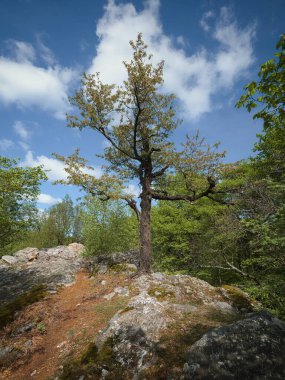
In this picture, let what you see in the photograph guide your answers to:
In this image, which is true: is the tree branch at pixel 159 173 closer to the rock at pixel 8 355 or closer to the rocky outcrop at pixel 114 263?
the rocky outcrop at pixel 114 263

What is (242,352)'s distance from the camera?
214 inches

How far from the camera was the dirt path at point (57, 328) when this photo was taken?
26.0ft

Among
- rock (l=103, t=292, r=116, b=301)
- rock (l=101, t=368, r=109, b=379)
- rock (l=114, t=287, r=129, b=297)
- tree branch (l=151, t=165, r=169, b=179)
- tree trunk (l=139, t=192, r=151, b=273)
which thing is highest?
tree branch (l=151, t=165, r=169, b=179)

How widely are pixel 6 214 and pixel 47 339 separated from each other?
34.6 ft

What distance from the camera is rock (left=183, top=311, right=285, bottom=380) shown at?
16.4ft

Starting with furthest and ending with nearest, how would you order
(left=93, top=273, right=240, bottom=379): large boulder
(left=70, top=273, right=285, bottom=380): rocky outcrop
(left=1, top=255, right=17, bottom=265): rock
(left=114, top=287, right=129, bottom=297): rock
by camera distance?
(left=1, top=255, right=17, bottom=265): rock < (left=114, top=287, right=129, bottom=297): rock < (left=93, top=273, right=240, bottom=379): large boulder < (left=70, top=273, right=285, bottom=380): rocky outcrop

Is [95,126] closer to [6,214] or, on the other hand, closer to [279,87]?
[6,214]

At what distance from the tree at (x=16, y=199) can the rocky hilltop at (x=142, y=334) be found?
465 centimetres

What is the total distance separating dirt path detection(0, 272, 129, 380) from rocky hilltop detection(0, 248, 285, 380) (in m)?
0.04

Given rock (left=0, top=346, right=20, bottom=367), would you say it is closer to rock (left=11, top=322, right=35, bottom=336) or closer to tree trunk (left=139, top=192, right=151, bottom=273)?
rock (left=11, top=322, right=35, bottom=336)

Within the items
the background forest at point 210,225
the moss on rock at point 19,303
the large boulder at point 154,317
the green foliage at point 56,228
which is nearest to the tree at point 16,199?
the background forest at point 210,225

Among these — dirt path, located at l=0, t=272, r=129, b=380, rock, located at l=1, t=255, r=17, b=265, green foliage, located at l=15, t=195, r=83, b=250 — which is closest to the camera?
dirt path, located at l=0, t=272, r=129, b=380

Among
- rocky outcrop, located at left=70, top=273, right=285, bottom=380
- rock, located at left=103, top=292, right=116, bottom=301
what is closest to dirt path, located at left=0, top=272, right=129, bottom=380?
rock, located at left=103, top=292, right=116, bottom=301

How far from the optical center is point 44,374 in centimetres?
733
